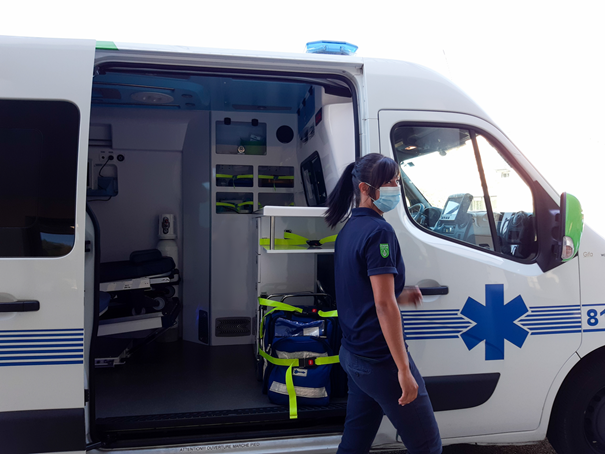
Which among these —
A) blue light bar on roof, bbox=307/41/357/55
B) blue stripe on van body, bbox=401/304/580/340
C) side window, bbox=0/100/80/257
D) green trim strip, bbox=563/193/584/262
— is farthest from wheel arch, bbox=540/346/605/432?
side window, bbox=0/100/80/257

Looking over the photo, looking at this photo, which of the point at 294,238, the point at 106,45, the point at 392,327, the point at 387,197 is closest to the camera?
the point at 392,327

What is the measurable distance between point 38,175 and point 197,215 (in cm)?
258

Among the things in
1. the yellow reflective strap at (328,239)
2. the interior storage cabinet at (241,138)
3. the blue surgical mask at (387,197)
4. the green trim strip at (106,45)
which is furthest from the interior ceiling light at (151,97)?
the blue surgical mask at (387,197)

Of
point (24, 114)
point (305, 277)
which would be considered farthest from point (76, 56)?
point (305, 277)

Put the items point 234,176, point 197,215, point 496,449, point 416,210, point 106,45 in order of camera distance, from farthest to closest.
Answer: point 197,215 → point 234,176 → point 496,449 → point 416,210 → point 106,45

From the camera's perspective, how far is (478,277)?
92.0 inches

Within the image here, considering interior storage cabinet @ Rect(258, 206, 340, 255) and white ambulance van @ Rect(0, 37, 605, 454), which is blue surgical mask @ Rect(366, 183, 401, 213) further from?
interior storage cabinet @ Rect(258, 206, 340, 255)

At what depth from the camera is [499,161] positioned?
2.48 m

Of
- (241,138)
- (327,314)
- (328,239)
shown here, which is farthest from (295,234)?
(241,138)

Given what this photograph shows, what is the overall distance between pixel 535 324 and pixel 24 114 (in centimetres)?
279

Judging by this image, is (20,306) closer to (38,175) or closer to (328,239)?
(38,175)

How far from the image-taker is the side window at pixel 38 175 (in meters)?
2.00

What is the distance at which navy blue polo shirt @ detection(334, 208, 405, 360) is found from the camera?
1.64m

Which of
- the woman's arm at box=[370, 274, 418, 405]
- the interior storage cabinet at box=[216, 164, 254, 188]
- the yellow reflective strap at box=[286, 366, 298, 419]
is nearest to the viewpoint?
the woman's arm at box=[370, 274, 418, 405]
